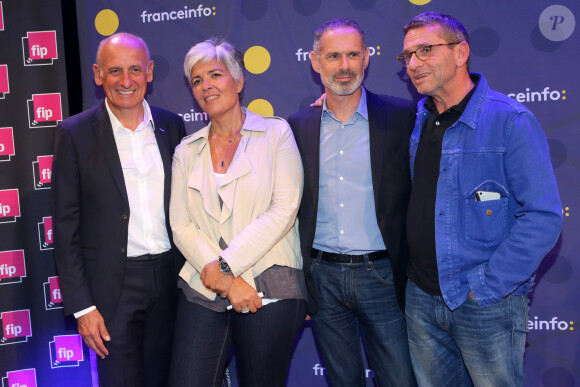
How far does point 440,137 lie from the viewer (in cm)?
214

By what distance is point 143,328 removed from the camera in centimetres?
251

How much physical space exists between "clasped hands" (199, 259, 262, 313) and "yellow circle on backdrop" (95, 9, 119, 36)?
7.49ft

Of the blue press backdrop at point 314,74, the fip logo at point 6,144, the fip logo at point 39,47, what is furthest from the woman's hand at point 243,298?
the fip logo at point 39,47

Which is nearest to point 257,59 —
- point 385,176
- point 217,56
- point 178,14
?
point 178,14

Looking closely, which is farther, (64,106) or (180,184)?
(64,106)

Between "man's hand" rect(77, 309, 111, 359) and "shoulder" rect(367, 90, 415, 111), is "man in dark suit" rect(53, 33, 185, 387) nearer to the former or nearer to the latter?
"man's hand" rect(77, 309, 111, 359)

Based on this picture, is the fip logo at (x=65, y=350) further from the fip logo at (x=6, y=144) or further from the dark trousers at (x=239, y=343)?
the dark trousers at (x=239, y=343)

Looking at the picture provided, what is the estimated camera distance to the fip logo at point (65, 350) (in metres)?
3.55

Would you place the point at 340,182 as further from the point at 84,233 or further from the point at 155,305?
the point at 84,233

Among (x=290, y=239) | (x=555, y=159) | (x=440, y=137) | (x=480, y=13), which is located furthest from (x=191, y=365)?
(x=480, y=13)

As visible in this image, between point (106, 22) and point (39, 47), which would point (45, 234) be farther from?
point (106, 22)

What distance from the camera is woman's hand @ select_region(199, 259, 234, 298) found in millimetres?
2154

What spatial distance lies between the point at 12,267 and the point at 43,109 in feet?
3.76

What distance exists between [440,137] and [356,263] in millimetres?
730
